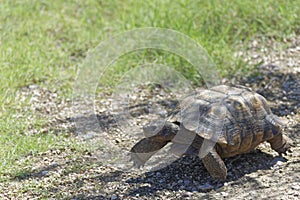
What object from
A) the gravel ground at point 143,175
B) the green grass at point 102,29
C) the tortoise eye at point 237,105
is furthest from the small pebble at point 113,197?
the green grass at point 102,29

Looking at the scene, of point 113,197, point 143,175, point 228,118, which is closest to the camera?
point 113,197

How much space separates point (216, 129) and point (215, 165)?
0.26 meters

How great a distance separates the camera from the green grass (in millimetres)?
6359

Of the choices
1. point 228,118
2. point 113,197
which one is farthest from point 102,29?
point 113,197

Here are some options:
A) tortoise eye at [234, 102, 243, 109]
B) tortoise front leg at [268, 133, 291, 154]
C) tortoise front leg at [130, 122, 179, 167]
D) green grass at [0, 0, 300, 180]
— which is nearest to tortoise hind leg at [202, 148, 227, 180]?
tortoise front leg at [130, 122, 179, 167]

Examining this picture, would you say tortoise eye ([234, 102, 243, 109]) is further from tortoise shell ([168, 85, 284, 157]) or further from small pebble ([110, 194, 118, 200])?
small pebble ([110, 194, 118, 200])

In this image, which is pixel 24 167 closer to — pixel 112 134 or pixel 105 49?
pixel 112 134

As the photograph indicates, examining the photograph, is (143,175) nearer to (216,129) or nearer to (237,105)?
(216,129)

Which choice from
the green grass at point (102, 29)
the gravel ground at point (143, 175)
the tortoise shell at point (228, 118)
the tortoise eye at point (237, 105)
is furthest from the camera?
the green grass at point (102, 29)

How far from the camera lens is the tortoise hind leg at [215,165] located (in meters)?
4.31

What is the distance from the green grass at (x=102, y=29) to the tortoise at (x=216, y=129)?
164 cm

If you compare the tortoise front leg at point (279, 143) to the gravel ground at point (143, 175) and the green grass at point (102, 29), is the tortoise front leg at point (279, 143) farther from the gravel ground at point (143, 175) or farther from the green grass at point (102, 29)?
the green grass at point (102, 29)

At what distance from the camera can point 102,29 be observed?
23.9 feet

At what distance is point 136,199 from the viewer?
4242 millimetres
